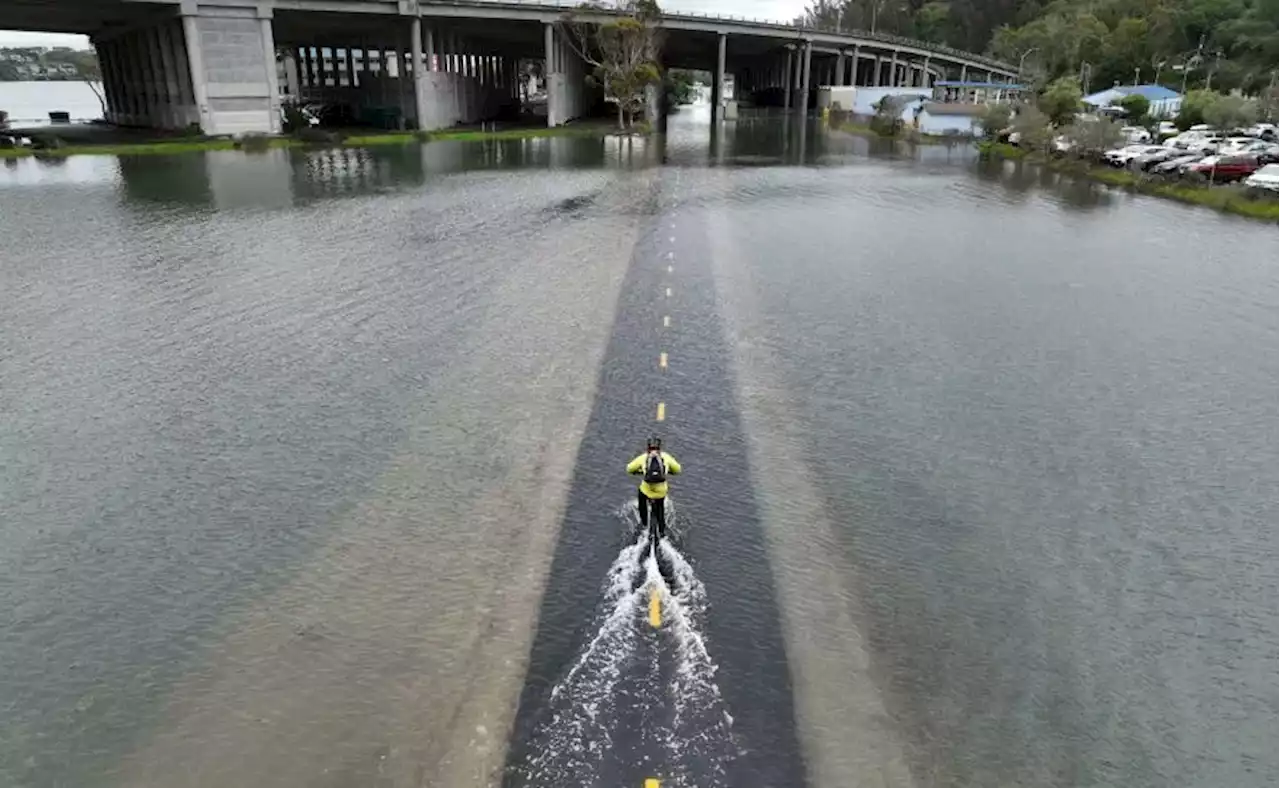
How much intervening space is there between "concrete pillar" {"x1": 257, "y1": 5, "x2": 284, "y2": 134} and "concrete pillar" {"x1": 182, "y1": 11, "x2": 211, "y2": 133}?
16.6 feet

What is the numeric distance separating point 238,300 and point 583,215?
20.5m

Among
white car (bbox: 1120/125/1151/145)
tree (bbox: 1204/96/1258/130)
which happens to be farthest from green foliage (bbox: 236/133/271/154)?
tree (bbox: 1204/96/1258/130)

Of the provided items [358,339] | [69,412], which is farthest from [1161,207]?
[69,412]

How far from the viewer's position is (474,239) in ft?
128

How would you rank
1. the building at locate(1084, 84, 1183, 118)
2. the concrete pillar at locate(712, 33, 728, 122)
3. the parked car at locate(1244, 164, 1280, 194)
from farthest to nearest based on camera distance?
the concrete pillar at locate(712, 33, 728, 122)
the building at locate(1084, 84, 1183, 118)
the parked car at locate(1244, 164, 1280, 194)

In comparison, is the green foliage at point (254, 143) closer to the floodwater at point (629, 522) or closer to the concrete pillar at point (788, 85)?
the floodwater at point (629, 522)

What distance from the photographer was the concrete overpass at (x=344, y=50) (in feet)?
251

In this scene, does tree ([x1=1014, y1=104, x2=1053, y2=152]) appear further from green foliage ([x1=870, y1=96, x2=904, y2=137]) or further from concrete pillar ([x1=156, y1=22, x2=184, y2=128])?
concrete pillar ([x1=156, y1=22, x2=184, y2=128])

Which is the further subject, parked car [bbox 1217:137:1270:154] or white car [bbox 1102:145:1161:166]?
white car [bbox 1102:145:1161:166]

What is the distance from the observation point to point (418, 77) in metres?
88.3

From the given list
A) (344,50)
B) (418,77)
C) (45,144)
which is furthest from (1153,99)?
(45,144)

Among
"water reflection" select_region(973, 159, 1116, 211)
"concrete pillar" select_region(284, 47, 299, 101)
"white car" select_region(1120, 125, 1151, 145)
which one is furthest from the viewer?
"concrete pillar" select_region(284, 47, 299, 101)

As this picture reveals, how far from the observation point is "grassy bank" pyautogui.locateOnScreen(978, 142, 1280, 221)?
4528 centimetres

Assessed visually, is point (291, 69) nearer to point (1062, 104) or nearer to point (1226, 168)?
point (1062, 104)
